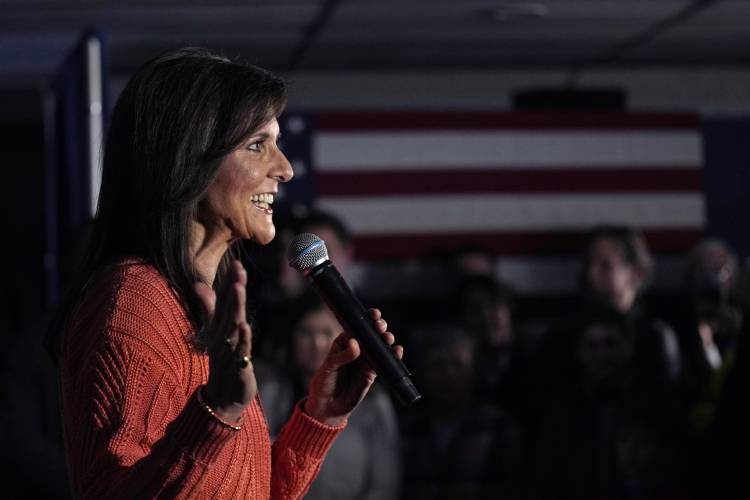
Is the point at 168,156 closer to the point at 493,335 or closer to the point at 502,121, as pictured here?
the point at 493,335

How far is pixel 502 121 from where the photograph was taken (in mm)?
5355

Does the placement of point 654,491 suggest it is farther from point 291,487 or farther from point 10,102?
point 10,102

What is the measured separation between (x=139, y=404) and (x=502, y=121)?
4254mm

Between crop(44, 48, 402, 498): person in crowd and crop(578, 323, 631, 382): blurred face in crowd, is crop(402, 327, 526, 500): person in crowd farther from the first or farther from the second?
crop(44, 48, 402, 498): person in crowd

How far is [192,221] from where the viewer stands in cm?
140

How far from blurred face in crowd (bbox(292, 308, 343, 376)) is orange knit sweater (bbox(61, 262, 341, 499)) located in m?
2.16

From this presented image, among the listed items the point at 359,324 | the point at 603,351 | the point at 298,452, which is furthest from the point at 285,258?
the point at 359,324

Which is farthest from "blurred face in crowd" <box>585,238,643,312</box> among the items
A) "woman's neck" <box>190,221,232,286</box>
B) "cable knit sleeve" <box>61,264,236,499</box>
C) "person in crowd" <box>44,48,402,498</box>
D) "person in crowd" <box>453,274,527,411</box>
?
"cable knit sleeve" <box>61,264,236,499</box>

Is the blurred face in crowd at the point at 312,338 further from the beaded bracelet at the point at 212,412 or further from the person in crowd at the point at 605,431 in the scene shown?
the beaded bracelet at the point at 212,412

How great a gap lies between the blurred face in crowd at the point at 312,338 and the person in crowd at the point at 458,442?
45cm

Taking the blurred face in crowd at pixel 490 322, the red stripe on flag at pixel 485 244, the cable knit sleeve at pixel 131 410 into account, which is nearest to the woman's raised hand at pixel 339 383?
the cable knit sleeve at pixel 131 410

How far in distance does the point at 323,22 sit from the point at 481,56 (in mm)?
1063

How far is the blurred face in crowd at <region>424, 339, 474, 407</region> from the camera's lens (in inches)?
153

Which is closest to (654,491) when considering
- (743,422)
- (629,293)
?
(743,422)
